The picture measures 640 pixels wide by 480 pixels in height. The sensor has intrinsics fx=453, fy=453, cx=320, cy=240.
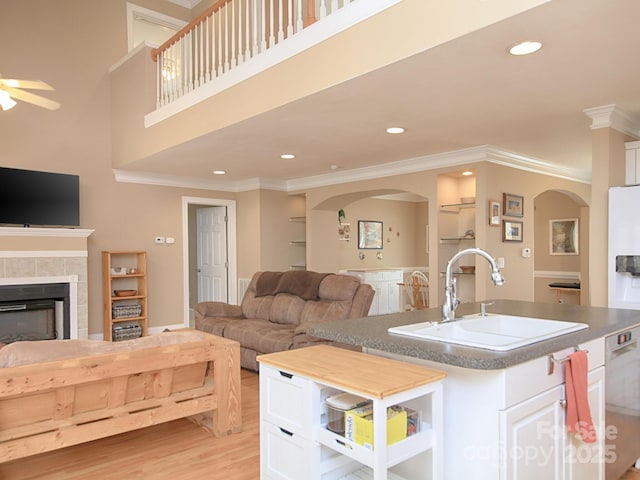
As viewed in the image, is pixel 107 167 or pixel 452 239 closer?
pixel 452 239

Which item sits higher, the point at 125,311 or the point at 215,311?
the point at 215,311

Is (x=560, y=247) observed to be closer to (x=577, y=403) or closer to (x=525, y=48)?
(x=525, y=48)

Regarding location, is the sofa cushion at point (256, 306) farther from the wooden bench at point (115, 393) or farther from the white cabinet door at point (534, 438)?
the white cabinet door at point (534, 438)

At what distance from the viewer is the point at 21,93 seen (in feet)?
18.0

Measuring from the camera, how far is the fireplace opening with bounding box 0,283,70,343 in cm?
506

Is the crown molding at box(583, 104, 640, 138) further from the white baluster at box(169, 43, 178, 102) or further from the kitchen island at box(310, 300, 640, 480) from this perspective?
the white baluster at box(169, 43, 178, 102)

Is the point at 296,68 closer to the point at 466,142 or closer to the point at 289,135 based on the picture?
the point at 289,135

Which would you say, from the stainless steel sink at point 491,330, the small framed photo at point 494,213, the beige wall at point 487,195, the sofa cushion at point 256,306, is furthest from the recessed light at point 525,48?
the sofa cushion at point 256,306

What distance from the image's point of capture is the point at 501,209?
5.20m

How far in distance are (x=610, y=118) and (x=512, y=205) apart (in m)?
1.83

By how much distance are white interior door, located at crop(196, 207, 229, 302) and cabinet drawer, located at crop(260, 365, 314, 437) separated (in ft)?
18.9

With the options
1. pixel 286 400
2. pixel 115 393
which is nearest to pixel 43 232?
pixel 115 393

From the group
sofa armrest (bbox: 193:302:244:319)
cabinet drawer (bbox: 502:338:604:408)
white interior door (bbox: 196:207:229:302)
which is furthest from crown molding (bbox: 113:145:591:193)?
cabinet drawer (bbox: 502:338:604:408)

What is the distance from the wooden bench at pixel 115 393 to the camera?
2.30 metres
